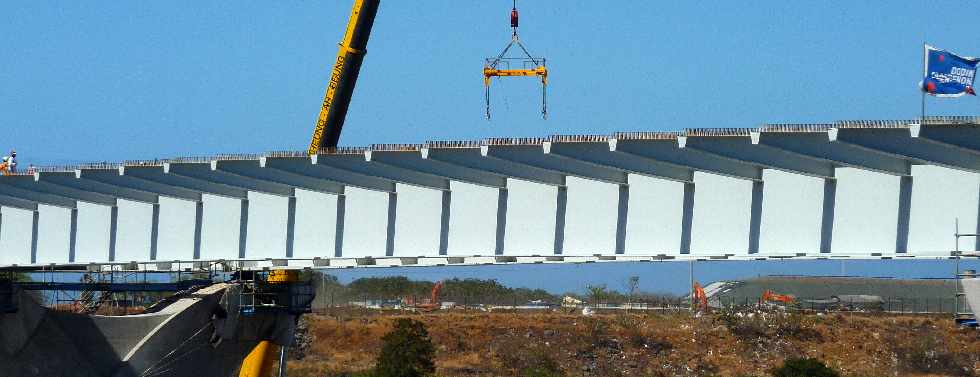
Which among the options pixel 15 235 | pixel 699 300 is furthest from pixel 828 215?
pixel 699 300

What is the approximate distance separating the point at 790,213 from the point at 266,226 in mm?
19285

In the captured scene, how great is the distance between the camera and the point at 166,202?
52.1m

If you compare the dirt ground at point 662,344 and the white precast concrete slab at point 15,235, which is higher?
the white precast concrete slab at point 15,235

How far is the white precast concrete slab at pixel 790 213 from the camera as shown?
36.6 m

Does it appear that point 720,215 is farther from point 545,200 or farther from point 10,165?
point 10,165

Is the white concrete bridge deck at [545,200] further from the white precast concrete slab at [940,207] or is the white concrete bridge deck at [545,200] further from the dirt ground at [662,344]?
the dirt ground at [662,344]

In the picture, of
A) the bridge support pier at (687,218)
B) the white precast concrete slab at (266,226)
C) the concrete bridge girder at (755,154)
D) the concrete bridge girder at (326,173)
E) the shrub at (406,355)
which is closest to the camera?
the concrete bridge girder at (755,154)

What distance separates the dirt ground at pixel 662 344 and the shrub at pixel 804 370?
302 inches

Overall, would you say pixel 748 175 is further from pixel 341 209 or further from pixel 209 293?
pixel 209 293

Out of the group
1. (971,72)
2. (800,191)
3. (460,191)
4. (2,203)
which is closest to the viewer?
(971,72)

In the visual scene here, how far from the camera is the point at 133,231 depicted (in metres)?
53.2

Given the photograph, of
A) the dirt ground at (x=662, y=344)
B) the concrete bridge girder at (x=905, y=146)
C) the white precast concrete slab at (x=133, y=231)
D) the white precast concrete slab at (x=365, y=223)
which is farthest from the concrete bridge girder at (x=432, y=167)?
the dirt ground at (x=662, y=344)

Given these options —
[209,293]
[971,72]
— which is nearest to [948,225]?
[971,72]

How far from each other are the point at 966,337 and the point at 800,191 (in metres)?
48.7
